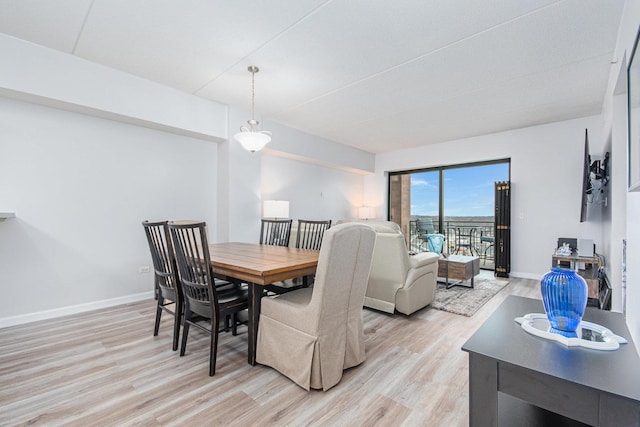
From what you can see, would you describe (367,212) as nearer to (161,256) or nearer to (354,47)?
(354,47)

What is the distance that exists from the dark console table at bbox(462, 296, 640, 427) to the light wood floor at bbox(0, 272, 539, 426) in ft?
2.23

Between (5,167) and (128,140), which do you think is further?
(128,140)

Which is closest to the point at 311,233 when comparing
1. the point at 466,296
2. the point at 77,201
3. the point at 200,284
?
the point at 200,284

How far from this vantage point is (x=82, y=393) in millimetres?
1824

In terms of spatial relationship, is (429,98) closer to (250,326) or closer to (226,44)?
(226,44)

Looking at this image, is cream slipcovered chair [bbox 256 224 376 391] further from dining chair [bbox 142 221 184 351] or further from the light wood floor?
dining chair [bbox 142 221 184 351]

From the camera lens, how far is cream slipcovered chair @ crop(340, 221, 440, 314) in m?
3.02

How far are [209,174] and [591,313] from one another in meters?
4.37

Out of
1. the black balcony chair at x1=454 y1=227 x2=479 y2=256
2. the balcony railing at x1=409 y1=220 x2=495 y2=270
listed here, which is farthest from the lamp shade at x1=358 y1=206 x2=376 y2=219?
the black balcony chair at x1=454 y1=227 x2=479 y2=256

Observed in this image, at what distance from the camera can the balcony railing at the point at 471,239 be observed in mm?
6066

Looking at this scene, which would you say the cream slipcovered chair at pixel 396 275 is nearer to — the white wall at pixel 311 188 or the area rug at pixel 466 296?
the area rug at pixel 466 296

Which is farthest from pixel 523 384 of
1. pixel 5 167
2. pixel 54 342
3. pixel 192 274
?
pixel 5 167

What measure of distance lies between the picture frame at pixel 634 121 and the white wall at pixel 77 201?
432 centimetres

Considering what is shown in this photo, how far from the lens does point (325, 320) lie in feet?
6.09
